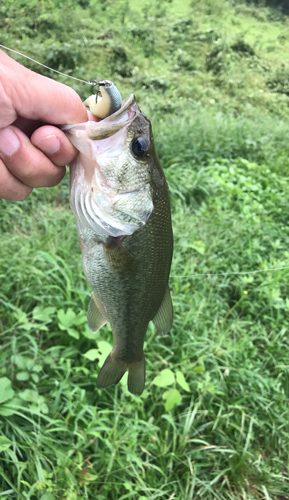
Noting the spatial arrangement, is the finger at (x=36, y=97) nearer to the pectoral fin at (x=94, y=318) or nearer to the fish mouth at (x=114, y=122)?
the fish mouth at (x=114, y=122)

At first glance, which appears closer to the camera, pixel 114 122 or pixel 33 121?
pixel 114 122

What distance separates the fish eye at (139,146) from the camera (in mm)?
1170

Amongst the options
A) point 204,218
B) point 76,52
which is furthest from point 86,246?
point 76,52

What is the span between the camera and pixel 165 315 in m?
1.50

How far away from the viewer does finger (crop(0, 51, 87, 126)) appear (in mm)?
1062

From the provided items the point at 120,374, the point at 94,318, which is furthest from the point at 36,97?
the point at 120,374

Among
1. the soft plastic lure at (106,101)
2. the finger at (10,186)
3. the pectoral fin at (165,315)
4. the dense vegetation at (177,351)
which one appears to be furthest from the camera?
the dense vegetation at (177,351)

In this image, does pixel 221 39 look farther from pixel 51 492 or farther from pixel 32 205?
pixel 51 492

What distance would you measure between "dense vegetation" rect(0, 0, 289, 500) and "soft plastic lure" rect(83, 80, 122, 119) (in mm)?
1359

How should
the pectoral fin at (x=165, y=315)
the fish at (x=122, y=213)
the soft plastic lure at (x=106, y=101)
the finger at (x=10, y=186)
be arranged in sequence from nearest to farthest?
the soft plastic lure at (x=106, y=101) → the fish at (x=122, y=213) → the finger at (x=10, y=186) → the pectoral fin at (x=165, y=315)

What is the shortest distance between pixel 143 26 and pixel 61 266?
27.9 feet

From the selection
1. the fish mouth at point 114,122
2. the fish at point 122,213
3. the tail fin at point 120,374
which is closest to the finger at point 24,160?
the fish at point 122,213

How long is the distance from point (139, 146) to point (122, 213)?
25 centimetres

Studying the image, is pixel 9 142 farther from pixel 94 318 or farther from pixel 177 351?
pixel 177 351
